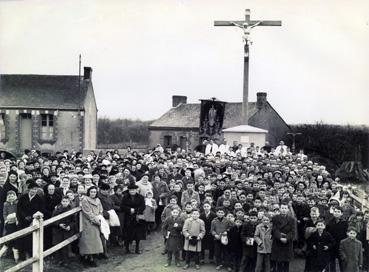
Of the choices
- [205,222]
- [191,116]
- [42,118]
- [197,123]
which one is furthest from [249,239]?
[191,116]

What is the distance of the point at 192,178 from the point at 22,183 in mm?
4558

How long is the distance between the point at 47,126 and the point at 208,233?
84.5 feet

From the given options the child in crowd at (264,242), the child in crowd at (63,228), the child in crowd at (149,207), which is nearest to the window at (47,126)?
the child in crowd at (149,207)

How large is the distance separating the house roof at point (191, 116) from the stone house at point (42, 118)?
30.2 feet

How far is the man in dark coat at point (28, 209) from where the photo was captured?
8.44 metres

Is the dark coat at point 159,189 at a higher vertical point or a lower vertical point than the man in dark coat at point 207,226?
higher

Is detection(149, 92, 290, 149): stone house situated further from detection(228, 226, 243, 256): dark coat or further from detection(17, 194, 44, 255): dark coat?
detection(17, 194, 44, 255): dark coat

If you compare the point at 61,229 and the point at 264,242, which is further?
the point at 61,229

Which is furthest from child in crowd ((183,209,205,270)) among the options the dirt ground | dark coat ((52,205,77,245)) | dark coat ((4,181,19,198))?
dark coat ((4,181,19,198))

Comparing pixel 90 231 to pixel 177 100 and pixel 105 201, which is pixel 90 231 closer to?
pixel 105 201

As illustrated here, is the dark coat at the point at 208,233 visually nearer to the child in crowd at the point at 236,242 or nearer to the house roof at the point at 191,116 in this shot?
the child in crowd at the point at 236,242

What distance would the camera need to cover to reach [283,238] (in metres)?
8.25

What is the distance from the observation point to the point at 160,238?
36.6ft

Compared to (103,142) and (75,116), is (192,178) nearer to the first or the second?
(75,116)
